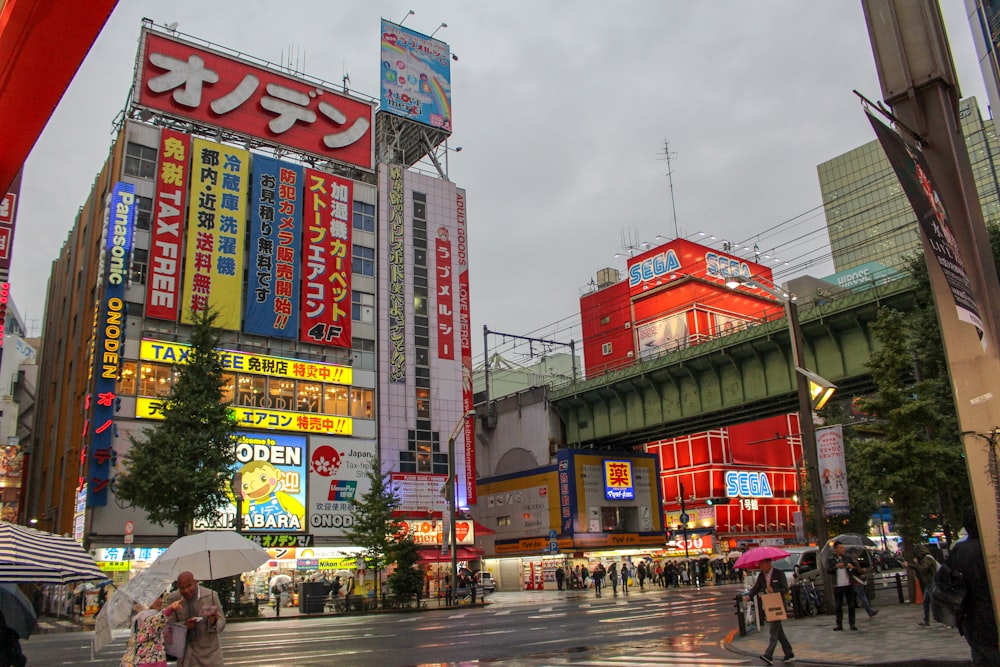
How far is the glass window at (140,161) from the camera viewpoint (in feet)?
149

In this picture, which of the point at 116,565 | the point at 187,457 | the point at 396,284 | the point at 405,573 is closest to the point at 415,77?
the point at 396,284

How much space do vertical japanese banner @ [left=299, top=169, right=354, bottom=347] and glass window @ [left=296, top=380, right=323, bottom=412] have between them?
2.77 m

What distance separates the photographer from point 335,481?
47750 millimetres

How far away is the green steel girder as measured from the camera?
35906 mm

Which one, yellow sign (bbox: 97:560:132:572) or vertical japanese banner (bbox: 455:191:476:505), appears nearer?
yellow sign (bbox: 97:560:132:572)

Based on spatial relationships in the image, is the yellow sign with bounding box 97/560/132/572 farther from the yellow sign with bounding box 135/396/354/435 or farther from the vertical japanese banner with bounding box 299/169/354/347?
the vertical japanese banner with bounding box 299/169/354/347

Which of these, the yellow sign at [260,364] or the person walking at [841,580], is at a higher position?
the yellow sign at [260,364]

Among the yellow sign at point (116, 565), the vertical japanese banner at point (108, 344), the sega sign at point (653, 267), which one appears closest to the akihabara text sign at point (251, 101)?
the vertical japanese banner at point (108, 344)

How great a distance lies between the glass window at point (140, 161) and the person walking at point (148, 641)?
142 feet

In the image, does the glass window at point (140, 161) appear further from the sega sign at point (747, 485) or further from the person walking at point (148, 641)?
the sega sign at point (747, 485)

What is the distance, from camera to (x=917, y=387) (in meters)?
22.5

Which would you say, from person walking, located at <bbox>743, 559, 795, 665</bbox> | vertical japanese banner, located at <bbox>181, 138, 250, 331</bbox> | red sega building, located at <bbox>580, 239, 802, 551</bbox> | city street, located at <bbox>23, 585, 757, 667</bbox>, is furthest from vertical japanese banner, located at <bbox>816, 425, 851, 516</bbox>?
red sega building, located at <bbox>580, 239, 802, 551</bbox>

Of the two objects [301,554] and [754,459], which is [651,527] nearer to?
[754,459]

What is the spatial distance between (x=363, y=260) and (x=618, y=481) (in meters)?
24.2
